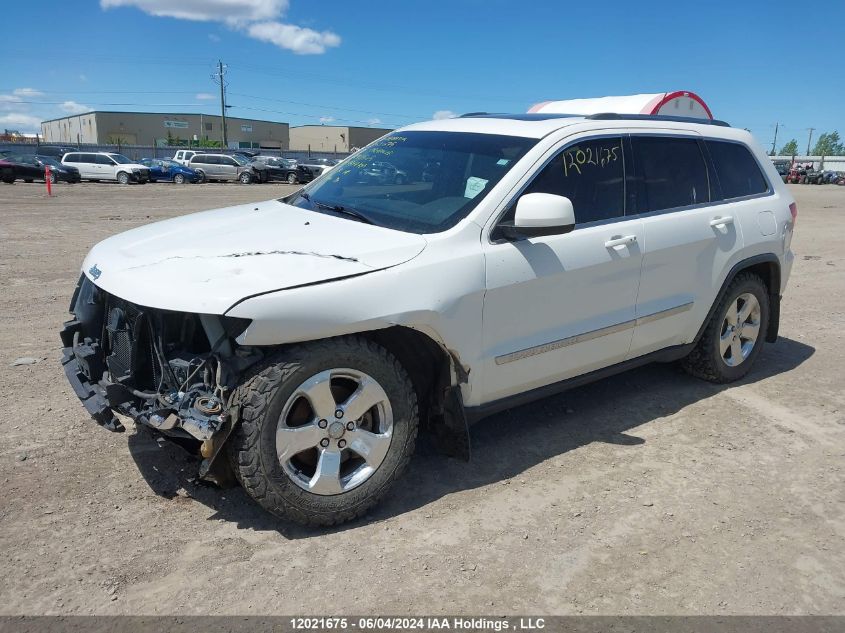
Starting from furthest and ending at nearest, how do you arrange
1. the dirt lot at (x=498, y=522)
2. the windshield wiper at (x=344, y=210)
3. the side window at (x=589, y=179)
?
1. the side window at (x=589, y=179)
2. the windshield wiper at (x=344, y=210)
3. the dirt lot at (x=498, y=522)

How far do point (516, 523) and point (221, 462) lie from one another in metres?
1.42

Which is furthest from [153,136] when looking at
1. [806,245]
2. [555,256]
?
[555,256]

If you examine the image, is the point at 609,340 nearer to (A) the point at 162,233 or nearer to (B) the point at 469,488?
(B) the point at 469,488

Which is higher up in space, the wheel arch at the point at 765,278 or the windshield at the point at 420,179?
the windshield at the point at 420,179

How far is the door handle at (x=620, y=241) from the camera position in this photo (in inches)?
158

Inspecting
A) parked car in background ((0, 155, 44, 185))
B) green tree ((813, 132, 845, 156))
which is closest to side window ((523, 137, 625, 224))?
parked car in background ((0, 155, 44, 185))

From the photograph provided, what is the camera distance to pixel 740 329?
5.26m

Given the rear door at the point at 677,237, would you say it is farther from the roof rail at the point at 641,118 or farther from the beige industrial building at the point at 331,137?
the beige industrial building at the point at 331,137

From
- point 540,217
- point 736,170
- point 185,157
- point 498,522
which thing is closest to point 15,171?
point 185,157

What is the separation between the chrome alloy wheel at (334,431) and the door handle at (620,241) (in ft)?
5.41

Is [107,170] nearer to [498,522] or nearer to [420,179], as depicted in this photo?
[420,179]

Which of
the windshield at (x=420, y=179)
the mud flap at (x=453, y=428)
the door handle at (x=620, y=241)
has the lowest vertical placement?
the mud flap at (x=453, y=428)

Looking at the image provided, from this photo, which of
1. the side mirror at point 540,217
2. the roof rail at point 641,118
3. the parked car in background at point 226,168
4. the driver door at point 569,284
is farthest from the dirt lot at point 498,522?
the parked car in background at point 226,168

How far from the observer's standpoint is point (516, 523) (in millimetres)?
3359
